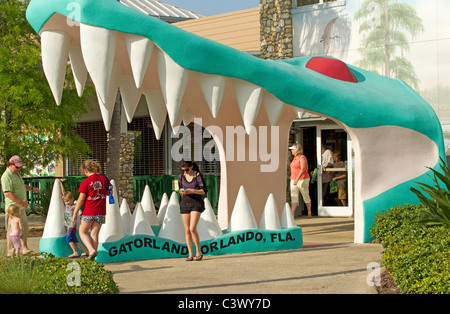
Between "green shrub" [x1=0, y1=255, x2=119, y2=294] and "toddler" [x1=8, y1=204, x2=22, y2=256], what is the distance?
2483 mm

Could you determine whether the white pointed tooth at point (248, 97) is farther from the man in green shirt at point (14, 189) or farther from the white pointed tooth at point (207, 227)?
the man in green shirt at point (14, 189)

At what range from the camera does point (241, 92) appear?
7.43m

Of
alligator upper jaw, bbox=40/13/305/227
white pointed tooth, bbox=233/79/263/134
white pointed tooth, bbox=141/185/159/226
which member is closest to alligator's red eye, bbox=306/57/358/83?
alligator upper jaw, bbox=40/13/305/227

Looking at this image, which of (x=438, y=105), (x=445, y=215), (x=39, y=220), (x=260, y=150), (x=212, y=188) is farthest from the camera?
(x=212, y=188)

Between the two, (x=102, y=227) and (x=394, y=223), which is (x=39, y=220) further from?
(x=394, y=223)

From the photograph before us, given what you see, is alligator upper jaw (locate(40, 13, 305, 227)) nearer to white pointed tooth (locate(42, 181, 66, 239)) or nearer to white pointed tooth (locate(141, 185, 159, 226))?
white pointed tooth (locate(141, 185, 159, 226))

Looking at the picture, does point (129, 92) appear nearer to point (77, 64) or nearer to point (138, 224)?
point (77, 64)

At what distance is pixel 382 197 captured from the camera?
8.33 metres

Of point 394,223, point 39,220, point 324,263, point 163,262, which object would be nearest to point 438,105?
point 394,223

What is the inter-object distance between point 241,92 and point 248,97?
11 centimetres

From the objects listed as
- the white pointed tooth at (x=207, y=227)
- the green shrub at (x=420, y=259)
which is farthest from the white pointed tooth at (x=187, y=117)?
the green shrub at (x=420, y=259)

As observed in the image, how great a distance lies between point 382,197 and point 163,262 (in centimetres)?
308

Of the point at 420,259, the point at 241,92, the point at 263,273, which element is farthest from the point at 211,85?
the point at 420,259

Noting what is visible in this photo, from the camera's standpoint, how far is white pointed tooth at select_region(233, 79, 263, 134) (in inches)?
290
